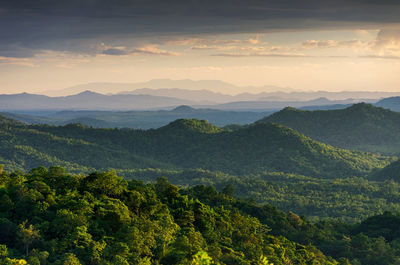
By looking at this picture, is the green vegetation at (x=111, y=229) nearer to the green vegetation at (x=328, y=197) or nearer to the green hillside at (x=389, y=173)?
the green vegetation at (x=328, y=197)

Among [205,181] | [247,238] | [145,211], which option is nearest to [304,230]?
[247,238]

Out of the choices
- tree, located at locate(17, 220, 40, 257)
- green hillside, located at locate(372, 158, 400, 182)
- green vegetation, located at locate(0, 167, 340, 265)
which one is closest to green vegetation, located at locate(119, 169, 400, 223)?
green hillside, located at locate(372, 158, 400, 182)

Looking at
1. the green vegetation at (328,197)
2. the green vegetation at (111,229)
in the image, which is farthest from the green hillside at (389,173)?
the green vegetation at (111,229)

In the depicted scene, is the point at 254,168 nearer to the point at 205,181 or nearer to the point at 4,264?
the point at 205,181

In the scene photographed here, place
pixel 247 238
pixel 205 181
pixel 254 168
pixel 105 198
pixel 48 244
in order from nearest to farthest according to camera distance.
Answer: pixel 48 244 → pixel 105 198 → pixel 247 238 → pixel 205 181 → pixel 254 168

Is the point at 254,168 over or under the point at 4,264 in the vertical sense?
under

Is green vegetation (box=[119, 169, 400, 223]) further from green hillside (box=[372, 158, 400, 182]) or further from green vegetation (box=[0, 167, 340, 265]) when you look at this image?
green vegetation (box=[0, 167, 340, 265])

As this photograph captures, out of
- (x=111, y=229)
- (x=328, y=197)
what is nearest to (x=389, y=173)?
(x=328, y=197)

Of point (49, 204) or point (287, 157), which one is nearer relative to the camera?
point (49, 204)
